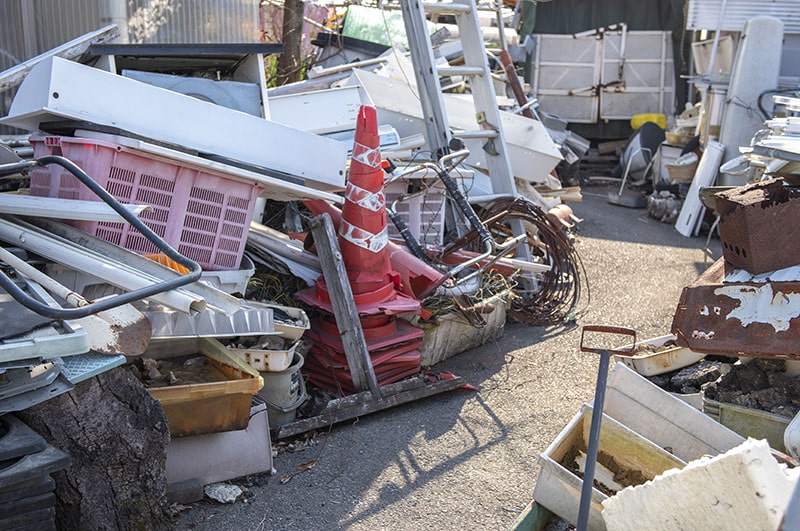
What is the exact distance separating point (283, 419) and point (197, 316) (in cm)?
90

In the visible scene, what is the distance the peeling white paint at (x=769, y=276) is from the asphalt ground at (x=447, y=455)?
130 centimetres

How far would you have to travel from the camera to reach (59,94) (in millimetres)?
3914

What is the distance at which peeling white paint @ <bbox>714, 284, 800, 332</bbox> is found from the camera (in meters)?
3.92

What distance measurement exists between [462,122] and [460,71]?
3.72 feet

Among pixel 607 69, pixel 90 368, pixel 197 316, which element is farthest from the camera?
pixel 607 69

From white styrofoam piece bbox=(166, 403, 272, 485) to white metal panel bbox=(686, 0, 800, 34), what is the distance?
10559mm

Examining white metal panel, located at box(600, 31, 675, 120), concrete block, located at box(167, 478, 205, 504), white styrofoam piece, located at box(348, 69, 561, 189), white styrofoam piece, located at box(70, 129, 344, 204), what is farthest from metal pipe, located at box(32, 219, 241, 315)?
white metal panel, located at box(600, 31, 675, 120)

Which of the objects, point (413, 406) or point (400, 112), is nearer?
point (413, 406)

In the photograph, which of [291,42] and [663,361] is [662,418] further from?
[291,42]

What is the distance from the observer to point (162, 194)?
421 centimetres

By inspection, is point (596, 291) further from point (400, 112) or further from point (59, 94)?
point (59, 94)

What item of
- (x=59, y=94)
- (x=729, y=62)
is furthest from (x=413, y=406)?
(x=729, y=62)

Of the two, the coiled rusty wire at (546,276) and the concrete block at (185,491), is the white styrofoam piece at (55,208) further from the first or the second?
the coiled rusty wire at (546,276)

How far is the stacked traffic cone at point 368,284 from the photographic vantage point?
4.90 m
